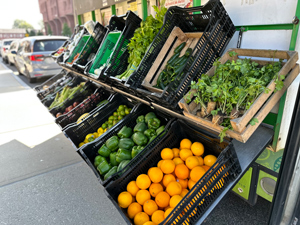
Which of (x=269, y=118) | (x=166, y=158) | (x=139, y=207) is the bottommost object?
(x=139, y=207)

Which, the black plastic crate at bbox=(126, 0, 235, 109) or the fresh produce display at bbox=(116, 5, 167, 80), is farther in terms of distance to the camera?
the fresh produce display at bbox=(116, 5, 167, 80)

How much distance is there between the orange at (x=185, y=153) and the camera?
2.08 metres

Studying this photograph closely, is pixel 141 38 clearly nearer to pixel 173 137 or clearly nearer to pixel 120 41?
pixel 120 41

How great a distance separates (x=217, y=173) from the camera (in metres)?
1.69

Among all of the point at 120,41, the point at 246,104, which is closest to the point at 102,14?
the point at 120,41

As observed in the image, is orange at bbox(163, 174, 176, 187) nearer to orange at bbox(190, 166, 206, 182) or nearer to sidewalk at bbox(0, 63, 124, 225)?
orange at bbox(190, 166, 206, 182)

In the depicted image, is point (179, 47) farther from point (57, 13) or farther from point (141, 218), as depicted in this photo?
point (57, 13)

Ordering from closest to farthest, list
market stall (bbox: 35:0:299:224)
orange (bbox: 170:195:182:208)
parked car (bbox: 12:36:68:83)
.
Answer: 1. market stall (bbox: 35:0:299:224)
2. orange (bbox: 170:195:182:208)
3. parked car (bbox: 12:36:68:83)

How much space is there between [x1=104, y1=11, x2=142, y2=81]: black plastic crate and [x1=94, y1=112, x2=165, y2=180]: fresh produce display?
781mm

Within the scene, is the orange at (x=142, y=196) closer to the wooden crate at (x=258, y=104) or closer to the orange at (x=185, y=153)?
the orange at (x=185, y=153)

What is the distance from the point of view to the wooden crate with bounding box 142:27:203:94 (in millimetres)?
2441

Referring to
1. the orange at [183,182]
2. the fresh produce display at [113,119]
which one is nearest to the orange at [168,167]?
the orange at [183,182]

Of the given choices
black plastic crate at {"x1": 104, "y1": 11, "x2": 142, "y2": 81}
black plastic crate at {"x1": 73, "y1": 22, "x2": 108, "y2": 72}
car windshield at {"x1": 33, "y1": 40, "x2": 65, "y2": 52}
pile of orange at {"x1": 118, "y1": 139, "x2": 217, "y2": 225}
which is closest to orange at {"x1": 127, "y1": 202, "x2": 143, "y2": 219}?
pile of orange at {"x1": 118, "y1": 139, "x2": 217, "y2": 225}

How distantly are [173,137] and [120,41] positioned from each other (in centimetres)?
161
